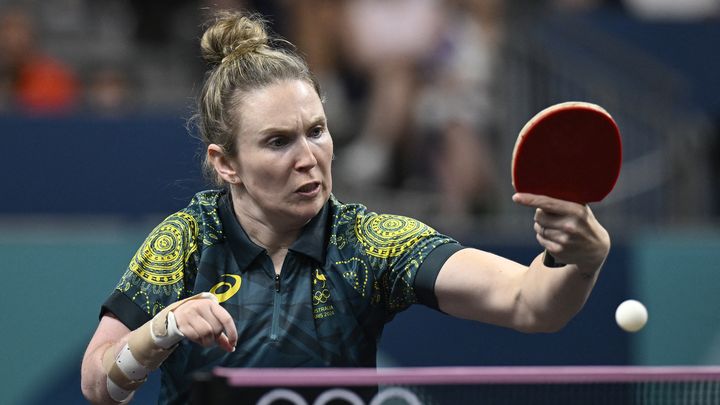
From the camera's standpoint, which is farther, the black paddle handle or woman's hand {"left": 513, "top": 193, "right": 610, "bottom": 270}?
the black paddle handle

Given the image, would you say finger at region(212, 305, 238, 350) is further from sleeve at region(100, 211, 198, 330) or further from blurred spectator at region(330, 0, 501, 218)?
blurred spectator at region(330, 0, 501, 218)

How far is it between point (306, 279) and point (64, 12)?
6.74m

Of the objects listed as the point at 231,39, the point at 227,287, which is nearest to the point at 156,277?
the point at 227,287

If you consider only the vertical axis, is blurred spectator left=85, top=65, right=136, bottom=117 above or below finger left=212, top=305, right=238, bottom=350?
above

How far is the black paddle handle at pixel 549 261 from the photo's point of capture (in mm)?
2877

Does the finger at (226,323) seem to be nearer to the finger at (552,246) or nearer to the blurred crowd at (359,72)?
the finger at (552,246)

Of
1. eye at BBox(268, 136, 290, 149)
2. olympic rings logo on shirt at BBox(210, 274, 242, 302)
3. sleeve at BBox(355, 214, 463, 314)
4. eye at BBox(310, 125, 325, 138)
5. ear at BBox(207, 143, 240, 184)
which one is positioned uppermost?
eye at BBox(310, 125, 325, 138)

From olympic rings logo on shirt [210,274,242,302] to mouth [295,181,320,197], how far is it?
1.01 feet

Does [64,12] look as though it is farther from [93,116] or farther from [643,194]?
[643,194]

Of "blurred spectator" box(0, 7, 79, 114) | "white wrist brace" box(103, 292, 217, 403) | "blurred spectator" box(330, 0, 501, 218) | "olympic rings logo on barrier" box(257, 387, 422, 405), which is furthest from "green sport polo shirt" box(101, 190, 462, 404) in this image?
"blurred spectator" box(0, 7, 79, 114)

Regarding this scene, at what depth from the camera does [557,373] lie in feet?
8.27

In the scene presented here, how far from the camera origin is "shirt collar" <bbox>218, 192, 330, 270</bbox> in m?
3.34

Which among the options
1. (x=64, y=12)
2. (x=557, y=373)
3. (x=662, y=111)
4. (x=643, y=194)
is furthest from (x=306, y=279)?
(x=64, y=12)

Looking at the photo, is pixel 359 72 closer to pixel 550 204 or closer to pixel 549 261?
pixel 549 261
